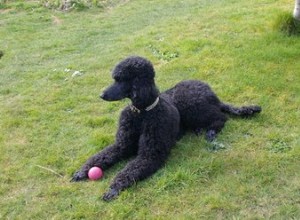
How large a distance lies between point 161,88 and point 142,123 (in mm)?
1882

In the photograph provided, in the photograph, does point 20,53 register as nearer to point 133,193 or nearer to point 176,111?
point 176,111

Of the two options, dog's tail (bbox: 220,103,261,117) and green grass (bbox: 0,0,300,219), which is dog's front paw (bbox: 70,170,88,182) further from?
dog's tail (bbox: 220,103,261,117)

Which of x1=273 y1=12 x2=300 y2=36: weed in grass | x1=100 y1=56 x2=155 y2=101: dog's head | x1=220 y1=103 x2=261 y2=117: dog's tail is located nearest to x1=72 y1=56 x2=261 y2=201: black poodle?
x1=100 y1=56 x2=155 y2=101: dog's head

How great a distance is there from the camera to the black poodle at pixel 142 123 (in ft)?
13.4

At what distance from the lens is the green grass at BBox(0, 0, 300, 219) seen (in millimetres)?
3871

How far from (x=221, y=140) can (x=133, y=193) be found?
1.25 metres

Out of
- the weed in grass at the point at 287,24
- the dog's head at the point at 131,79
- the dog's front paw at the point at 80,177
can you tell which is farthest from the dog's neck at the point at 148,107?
the weed in grass at the point at 287,24

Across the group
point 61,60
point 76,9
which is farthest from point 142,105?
point 76,9

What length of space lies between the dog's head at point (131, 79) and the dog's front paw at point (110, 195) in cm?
83

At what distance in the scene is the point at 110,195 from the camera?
3.90 meters

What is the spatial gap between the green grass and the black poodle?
5.1 inches

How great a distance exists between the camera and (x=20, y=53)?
812 centimetres

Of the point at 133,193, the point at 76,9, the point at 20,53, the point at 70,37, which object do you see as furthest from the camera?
→ the point at 76,9

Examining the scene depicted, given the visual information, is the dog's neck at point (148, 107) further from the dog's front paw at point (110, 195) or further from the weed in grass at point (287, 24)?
the weed in grass at point (287, 24)
